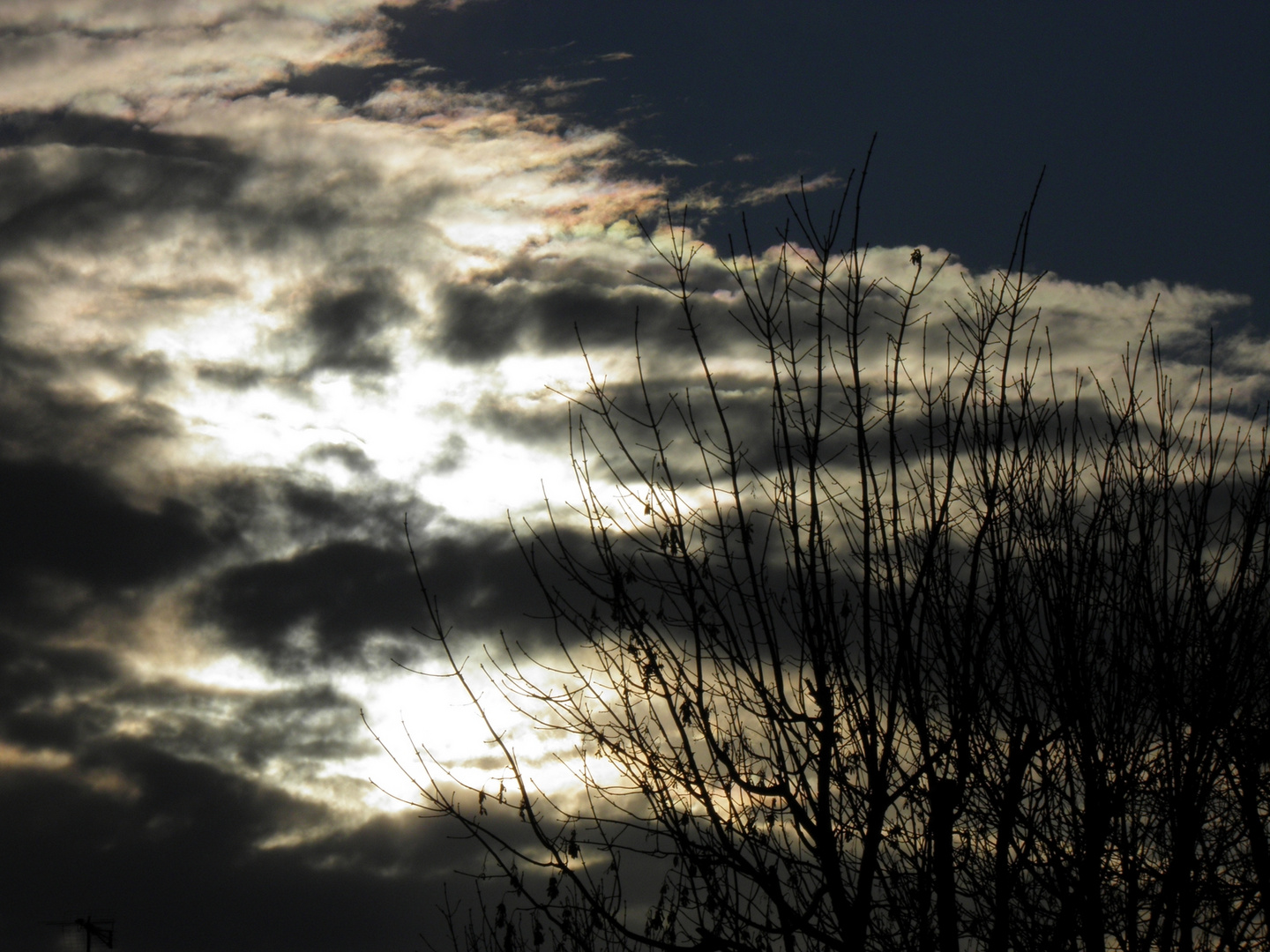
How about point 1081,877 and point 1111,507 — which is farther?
point 1111,507

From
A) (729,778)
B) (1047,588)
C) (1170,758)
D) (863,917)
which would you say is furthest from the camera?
(1047,588)

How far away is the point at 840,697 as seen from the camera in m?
5.31

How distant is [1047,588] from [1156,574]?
0.85 metres

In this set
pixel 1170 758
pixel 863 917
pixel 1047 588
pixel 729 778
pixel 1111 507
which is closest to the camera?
pixel 863 917

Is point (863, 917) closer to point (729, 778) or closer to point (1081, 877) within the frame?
point (729, 778)

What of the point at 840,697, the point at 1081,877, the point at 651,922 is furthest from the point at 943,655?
the point at 651,922

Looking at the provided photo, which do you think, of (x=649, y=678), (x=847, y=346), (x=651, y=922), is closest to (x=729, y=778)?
(x=649, y=678)

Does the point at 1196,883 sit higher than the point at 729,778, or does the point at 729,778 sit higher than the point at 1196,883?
the point at 729,778

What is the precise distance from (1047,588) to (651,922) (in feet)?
9.86

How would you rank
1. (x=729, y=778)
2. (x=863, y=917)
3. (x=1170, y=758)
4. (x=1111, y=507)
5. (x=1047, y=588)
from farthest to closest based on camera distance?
1. (x=1111, y=507)
2. (x=1047, y=588)
3. (x=1170, y=758)
4. (x=729, y=778)
5. (x=863, y=917)

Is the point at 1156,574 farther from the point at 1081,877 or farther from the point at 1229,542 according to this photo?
the point at 1081,877

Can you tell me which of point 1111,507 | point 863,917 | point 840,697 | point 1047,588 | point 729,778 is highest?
point 1111,507

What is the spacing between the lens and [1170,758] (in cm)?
582

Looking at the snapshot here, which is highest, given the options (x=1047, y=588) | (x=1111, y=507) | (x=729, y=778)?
(x=1111, y=507)
